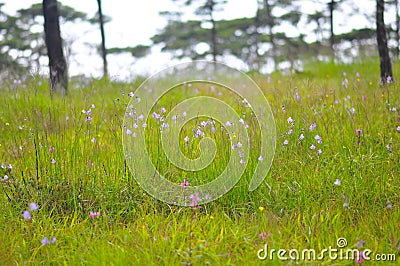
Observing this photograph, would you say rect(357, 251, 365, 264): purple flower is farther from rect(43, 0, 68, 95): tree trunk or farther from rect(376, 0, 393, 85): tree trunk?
rect(43, 0, 68, 95): tree trunk

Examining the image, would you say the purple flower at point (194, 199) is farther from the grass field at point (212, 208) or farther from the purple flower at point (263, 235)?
the purple flower at point (263, 235)

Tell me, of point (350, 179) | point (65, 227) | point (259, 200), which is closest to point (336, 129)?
point (350, 179)

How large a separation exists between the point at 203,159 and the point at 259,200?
52 centimetres

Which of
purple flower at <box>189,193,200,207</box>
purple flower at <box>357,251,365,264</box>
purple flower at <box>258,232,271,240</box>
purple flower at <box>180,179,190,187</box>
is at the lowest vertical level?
purple flower at <box>357,251,365,264</box>

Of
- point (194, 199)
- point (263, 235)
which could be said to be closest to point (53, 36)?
point (194, 199)

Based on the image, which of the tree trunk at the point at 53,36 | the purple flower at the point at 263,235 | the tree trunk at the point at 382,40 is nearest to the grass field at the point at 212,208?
the purple flower at the point at 263,235

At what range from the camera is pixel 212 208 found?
2885mm

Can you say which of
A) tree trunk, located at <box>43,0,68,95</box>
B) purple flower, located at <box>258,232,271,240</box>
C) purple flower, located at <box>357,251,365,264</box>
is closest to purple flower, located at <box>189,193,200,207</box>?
purple flower, located at <box>258,232,271,240</box>

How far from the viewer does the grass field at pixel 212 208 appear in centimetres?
234

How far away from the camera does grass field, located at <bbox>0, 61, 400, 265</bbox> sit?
2.34 metres

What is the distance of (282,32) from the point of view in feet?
91.9

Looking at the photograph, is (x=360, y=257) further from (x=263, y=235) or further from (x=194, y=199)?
(x=194, y=199)

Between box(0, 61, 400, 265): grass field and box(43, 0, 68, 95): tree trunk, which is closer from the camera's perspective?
box(0, 61, 400, 265): grass field

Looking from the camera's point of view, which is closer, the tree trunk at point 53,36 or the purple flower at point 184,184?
the purple flower at point 184,184
